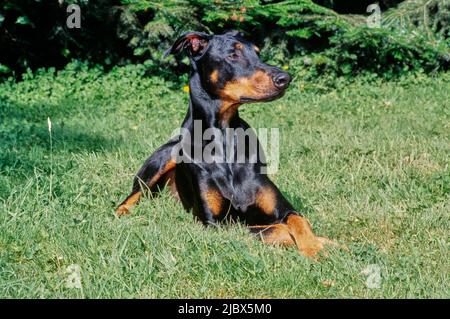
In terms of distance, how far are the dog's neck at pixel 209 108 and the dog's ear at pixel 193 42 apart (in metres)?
0.14

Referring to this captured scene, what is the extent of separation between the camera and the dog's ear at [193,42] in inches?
168

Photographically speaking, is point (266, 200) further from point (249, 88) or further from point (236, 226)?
point (249, 88)

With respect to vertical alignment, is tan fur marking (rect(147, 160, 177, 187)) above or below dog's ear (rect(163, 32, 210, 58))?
below

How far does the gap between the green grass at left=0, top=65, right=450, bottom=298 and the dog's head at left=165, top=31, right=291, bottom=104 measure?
76 centimetres

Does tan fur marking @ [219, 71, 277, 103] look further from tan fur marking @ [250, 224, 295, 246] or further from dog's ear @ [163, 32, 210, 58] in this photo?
tan fur marking @ [250, 224, 295, 246]

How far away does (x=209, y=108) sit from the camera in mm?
4176

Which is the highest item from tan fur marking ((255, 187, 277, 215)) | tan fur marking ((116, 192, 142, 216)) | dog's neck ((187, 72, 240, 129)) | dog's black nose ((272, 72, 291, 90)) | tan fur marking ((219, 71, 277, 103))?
dog's black nose ((272, 72, 291, 90))

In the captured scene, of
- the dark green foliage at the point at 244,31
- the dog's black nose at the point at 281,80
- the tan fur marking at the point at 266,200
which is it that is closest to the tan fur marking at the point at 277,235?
the tan fur marking at the point at 266,200

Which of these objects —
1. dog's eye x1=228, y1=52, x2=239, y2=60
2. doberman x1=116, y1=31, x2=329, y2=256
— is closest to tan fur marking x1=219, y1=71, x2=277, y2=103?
doberman x1=116, y1=31, x2=329, y2=256

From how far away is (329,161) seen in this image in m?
5.53

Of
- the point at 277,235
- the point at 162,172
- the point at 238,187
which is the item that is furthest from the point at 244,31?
the point at 277,235

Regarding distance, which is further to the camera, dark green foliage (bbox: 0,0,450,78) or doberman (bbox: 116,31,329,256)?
dark green foliage (bbox: 0,0,450,78)

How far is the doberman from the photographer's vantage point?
3.99 meters
